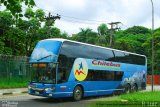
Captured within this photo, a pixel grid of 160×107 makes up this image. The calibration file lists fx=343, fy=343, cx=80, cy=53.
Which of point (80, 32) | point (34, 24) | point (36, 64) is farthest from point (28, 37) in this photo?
point (80, 32)

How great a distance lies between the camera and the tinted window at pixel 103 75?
68.0 feet

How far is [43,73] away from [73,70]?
1712mm

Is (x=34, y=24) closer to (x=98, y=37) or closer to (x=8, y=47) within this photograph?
(x=8, y=47)

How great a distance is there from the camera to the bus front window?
1769 centimetres

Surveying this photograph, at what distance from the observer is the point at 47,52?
1823cm

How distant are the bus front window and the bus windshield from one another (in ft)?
1.03

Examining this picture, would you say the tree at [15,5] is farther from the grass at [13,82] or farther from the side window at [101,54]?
the grass at [13,82]

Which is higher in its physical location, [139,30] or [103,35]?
[139,30]

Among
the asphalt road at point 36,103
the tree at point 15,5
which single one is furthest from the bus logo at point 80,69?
the tree at point 15,5

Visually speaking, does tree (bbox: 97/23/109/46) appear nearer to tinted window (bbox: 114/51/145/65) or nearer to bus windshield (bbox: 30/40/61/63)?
tinted window (bbox: 114/51/145/65)

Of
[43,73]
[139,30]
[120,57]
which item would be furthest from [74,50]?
[139,30]

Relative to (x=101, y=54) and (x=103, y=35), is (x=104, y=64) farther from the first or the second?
(x=103, y=35)

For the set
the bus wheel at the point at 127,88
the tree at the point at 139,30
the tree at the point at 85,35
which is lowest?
the bus wheel at the point at 127,88

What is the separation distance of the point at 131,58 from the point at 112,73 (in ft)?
11.2
